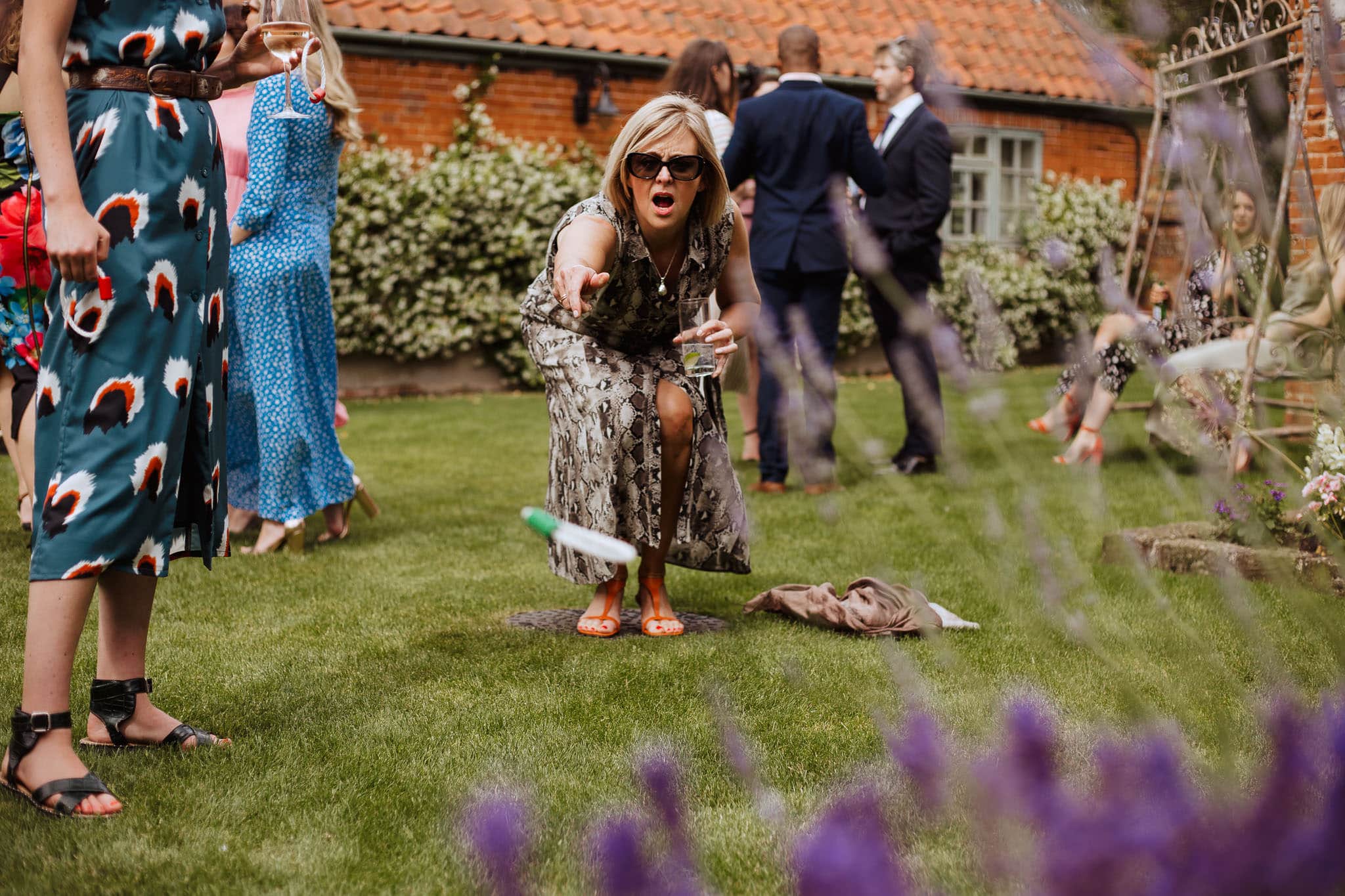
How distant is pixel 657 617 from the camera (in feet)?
13.2

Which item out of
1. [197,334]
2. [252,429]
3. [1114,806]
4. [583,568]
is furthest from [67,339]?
[252,429]

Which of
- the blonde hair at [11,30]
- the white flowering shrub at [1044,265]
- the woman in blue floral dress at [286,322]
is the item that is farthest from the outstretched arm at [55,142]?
the white flowering shrub at [1044,265]

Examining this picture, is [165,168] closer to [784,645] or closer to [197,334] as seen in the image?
[197,334]

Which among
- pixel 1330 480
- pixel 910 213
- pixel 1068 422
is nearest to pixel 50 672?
pixel 1330 480

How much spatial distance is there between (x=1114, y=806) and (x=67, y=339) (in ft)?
6.88

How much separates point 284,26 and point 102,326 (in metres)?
1.01

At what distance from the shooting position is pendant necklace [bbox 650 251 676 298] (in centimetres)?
380

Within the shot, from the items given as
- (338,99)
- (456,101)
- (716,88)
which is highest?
(456,101)

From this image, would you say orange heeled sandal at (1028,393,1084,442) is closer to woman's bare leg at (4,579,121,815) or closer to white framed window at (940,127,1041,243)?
woman's bare leg at (4,579,121,815)

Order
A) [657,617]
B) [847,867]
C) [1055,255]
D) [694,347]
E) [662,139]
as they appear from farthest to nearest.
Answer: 1. [657,617]
2. [662,139]
3. [694,347]
4. [1055,255]
5. [847,867]

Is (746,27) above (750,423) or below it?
above

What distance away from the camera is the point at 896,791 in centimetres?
252

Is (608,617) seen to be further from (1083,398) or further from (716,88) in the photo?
(1083,398)

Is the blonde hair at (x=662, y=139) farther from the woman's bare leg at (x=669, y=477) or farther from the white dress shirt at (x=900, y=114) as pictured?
the white dress shirt at (x=900, y=114)
